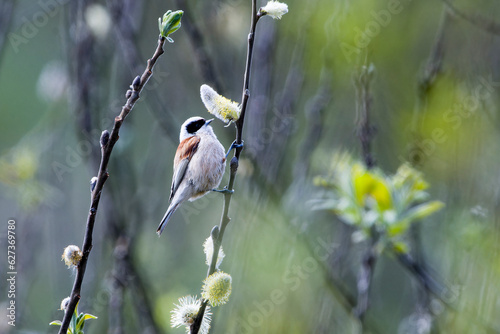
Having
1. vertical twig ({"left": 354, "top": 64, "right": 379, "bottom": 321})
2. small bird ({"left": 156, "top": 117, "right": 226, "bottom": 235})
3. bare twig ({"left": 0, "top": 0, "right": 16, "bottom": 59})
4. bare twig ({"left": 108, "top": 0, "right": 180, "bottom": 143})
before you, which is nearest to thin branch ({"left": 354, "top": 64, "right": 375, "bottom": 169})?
vertical twig ({"left": 354, "top": 64, "right": 379, "bottom": 321})

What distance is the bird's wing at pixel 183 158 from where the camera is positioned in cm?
314

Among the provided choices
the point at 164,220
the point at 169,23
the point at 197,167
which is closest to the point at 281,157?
the point at 197,167

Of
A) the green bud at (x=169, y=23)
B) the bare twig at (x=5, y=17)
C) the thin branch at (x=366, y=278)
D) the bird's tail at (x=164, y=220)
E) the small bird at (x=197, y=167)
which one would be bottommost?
the thin branch at (x=366, y=278)

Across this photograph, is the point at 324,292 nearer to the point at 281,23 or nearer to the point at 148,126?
the point at 281,23

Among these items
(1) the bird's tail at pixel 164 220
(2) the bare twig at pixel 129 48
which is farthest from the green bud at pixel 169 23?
(2) the bare twig at pixel 129 48

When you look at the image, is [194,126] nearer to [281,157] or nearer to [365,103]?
[281,157]

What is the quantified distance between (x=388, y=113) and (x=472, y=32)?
35.3 inches

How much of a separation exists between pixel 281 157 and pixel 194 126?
649 millimetres

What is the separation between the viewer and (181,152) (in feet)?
10.8

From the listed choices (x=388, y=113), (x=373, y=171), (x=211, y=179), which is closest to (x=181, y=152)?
(x=211, y=179)

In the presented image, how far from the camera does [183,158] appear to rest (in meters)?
3.23

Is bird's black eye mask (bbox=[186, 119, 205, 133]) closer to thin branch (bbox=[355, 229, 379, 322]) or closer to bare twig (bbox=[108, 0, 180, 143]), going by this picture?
bare twig (bbox=[108, 0, 180, 143])

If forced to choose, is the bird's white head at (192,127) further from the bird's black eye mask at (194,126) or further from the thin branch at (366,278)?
the thin branch at (366,278)

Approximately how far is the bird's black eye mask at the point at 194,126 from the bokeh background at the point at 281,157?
0.12m
